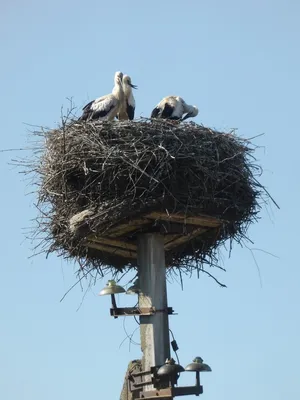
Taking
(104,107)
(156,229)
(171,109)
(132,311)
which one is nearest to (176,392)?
(132,311)

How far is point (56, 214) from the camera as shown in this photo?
10.9m

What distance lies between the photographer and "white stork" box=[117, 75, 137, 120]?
1341 centimetres

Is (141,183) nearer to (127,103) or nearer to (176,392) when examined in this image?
(176,392)

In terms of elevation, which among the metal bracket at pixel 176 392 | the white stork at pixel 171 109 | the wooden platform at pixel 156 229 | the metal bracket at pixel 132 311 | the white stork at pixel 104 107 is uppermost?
the white stork at pixel 171 109

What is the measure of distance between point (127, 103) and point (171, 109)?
1.90 feet

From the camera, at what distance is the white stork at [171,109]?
44.3 feet

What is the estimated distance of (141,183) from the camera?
33.4ft

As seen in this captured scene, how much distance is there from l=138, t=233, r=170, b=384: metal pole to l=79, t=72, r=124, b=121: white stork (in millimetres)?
2189

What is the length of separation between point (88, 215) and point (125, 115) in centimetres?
348

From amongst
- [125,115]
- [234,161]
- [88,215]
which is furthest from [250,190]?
[125,115]

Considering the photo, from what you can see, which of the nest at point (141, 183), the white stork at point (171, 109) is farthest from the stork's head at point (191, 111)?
the nest at point (141, 183)

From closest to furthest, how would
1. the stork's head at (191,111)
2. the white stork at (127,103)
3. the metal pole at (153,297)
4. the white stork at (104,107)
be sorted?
the metal pole at (153,297) < the white stork at (104,107) < the white stork at (127,103) < the stork's head at (191,111)

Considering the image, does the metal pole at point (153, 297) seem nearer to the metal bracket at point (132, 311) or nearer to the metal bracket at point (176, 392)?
the metal bracket at point (132, 311)

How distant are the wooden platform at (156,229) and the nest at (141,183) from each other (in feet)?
0.08
